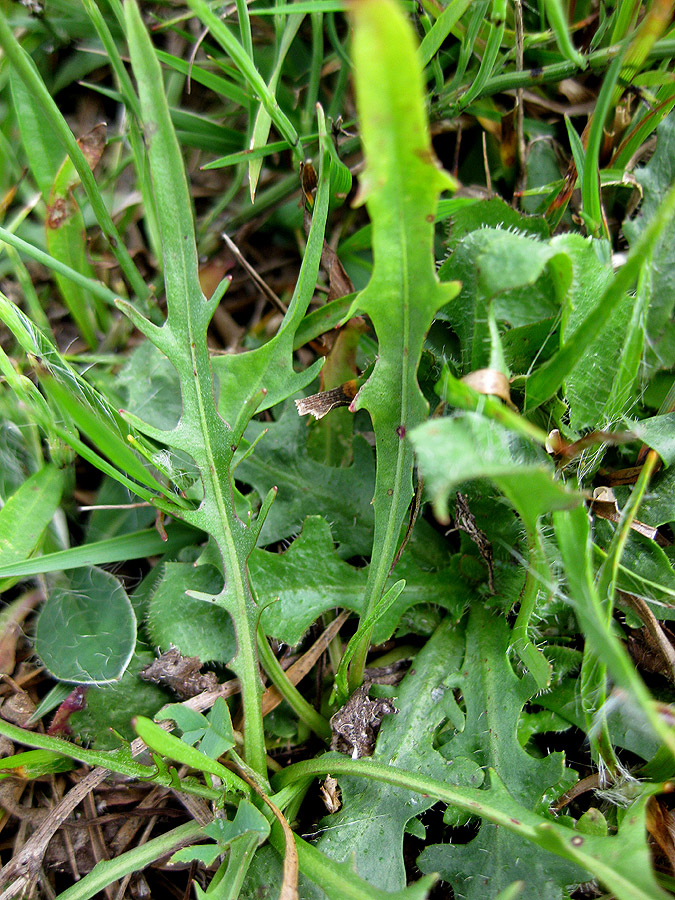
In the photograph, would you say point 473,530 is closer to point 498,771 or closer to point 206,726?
point 498,771

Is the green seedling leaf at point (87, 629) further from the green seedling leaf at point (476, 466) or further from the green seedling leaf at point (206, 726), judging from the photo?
the green seedling leaf at point (476, 466)

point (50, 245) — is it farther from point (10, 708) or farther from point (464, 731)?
point (464, 731)

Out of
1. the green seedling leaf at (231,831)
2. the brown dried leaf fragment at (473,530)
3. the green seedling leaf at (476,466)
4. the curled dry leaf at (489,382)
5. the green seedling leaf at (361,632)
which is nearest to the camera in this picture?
the green seedling leaf at (476,466)

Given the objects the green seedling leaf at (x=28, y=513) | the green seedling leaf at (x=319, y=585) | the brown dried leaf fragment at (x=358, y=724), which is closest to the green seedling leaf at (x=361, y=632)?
the brown dried leaf fragment at (x=358, y=724)

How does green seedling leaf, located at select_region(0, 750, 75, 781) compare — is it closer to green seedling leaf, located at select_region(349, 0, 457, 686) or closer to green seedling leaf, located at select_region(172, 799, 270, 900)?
green seedling leaf, located at select_region(172, 799, 270, 900)

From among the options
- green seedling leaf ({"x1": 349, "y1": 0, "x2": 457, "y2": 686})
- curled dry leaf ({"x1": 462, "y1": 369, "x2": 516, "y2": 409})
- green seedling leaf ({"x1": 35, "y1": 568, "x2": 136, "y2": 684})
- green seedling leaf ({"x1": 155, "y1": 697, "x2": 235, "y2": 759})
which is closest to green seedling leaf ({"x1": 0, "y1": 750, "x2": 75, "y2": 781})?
green seedling leaf ({"x1": 35, "y1": 568, "x2": 136, "y2": 684})

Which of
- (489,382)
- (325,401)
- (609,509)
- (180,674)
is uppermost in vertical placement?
(489,382)

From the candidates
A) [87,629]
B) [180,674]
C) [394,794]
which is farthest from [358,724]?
[87,629]
